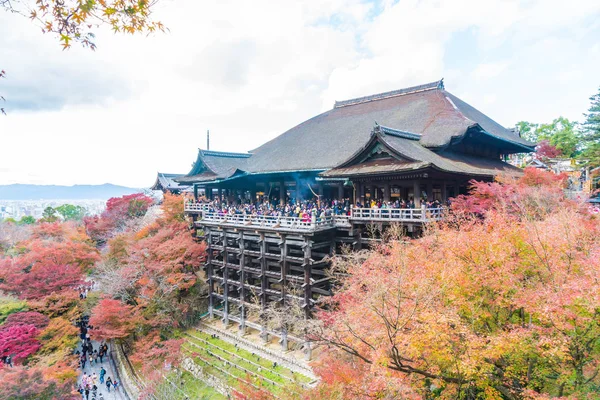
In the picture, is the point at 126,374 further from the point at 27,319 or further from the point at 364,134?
the point at 364,134

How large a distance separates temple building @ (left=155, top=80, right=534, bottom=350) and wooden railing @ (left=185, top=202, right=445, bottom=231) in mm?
61

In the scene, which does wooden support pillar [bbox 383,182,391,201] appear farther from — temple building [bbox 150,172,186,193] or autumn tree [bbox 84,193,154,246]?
temple building [bbox 150,172,186,193]

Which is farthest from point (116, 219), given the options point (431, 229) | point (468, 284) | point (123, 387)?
point (468, 284)

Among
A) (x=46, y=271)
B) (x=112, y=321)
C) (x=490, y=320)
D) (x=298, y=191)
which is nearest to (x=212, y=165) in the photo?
(x=298, y=191)

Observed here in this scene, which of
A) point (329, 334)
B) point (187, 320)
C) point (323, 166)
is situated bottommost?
point (187, 320)

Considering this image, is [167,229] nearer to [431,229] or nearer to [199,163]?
[199,163]

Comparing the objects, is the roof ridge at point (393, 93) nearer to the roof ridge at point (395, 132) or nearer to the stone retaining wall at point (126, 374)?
the roof ridge at point (395, 132)

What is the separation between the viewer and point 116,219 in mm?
36281

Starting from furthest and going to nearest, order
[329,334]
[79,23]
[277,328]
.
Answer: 1. [277,328]
2. [329,334]
3. [79,23]

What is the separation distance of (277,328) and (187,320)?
7982 mm

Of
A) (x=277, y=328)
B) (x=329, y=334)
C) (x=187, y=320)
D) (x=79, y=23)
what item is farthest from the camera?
(x=187, y=320)

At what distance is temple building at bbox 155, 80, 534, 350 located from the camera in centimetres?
1634

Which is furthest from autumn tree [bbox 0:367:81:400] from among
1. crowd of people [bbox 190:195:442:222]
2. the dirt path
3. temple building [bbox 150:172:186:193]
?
temple building [bbox 150:172:186:193]

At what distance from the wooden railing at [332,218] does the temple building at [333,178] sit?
61mm
